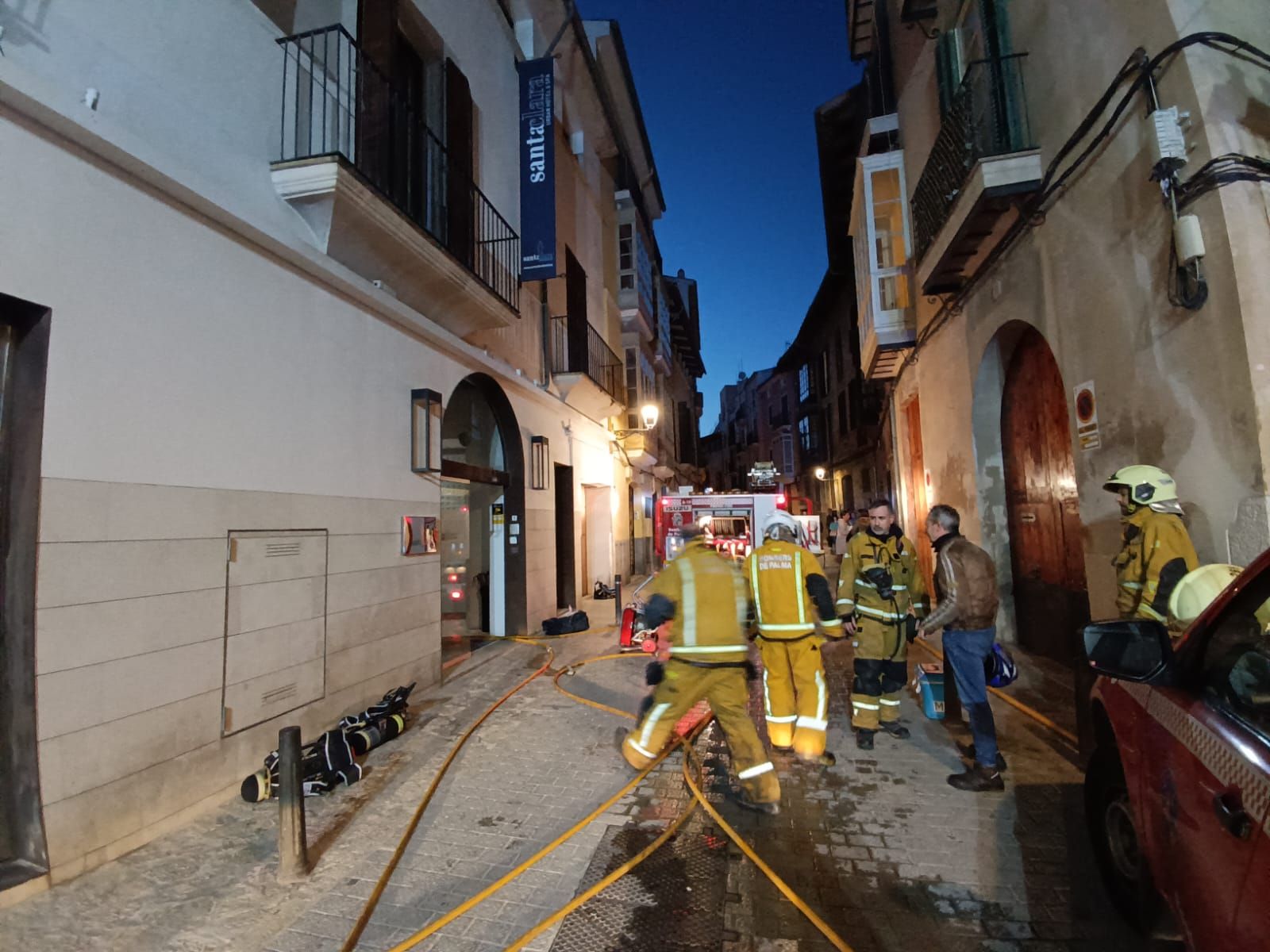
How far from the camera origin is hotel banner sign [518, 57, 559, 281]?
32.0 feet

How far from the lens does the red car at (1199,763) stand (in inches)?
61.7

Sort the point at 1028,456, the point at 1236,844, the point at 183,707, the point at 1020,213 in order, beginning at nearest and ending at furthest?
the point at 1236,844 < the point at 183,707 < the point at 1020,213 < the point at 1028,456

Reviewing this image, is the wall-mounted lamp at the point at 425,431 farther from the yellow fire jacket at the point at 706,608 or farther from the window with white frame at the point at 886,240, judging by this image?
the window with white frame at the point at 886,240

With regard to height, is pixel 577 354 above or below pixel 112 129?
above

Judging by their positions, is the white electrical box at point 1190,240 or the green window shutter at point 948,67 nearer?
the white electrical box at point 1190,240

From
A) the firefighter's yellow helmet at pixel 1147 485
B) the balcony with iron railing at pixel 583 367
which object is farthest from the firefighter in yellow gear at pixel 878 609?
the balcony with iron railing at pixel 583 367

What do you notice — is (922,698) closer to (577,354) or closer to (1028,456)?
(1028,456)

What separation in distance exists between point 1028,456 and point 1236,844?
7.19 m

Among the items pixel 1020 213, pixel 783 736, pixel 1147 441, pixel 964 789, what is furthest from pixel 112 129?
pixel 1020 213

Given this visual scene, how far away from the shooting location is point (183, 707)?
3967 millimetres

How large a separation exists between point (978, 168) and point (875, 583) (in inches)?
179

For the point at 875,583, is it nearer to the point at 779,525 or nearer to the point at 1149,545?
the point at 779,525

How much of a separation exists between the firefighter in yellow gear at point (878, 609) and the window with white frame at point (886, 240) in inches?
286

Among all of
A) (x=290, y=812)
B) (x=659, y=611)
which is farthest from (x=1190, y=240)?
(x=290, y=812)
